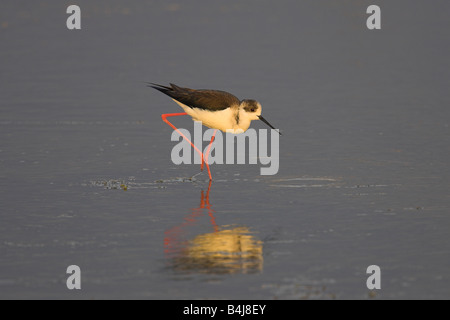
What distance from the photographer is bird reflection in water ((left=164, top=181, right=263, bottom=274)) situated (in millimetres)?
7895

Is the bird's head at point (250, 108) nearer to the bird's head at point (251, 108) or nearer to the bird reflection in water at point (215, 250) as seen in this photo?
the bird's head at point (251, 108)

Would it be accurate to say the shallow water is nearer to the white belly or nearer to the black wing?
the white belly

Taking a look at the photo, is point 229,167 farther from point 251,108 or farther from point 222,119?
point 251,108

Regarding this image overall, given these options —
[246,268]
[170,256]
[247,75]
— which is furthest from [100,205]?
[247,75]

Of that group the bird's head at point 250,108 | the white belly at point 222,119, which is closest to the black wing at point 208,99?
the white belly at point 222,119

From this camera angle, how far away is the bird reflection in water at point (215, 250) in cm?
789

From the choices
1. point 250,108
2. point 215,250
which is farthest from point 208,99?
point 215,250

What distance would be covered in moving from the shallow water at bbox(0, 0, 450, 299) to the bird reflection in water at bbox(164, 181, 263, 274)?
0.08 ft

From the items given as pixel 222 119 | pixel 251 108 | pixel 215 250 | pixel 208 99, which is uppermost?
pixel 208 99

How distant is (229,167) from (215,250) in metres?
3.54

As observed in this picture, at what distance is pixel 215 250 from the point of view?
8.37 meters

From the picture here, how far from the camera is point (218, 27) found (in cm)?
2212

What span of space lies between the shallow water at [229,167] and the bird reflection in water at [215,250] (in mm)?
26
